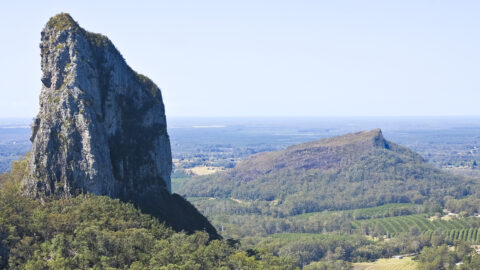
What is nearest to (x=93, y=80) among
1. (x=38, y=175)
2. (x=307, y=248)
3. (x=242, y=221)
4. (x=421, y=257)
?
(x=38, y=175)

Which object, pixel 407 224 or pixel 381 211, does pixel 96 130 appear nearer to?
pixel 407 224

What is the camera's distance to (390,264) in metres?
115

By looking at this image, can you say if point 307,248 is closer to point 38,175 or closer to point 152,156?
point 152,156

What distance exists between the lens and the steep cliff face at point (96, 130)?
217ft

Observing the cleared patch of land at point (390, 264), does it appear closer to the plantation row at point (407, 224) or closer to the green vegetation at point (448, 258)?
the green vegetation at point (448, 258)

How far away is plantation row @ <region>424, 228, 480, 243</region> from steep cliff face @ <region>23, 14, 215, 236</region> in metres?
78.2

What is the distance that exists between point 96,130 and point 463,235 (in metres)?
110

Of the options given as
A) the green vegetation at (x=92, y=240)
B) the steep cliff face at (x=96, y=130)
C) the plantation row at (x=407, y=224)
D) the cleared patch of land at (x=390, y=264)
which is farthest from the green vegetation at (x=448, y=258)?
the steep cliff face at (x=96, y=130)

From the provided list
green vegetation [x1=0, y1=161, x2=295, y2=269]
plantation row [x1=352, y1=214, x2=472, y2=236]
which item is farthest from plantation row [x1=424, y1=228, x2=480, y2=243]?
green vegetation [x1=0, y1=161, x2=295, y2=269]

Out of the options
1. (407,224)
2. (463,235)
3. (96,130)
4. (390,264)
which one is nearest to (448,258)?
(390,264)

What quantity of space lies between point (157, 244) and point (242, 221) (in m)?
102

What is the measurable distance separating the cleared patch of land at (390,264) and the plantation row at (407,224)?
1129 inches

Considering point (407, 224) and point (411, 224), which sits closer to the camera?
point (411, 224)

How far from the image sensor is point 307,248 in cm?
12338
